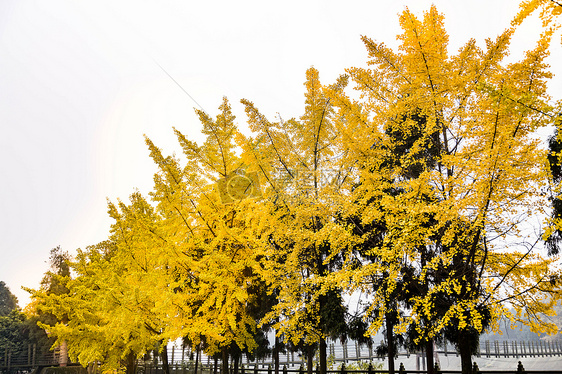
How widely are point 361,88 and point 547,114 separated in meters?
4.67

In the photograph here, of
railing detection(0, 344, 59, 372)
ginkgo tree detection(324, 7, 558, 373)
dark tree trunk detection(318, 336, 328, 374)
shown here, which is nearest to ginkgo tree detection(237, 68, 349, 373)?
dark tree trunk detection(318, 336, 328, 374)

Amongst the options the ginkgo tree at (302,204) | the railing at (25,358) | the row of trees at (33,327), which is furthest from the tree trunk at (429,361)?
the railing at (25,358)

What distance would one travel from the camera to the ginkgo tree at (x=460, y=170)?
667 centimetres

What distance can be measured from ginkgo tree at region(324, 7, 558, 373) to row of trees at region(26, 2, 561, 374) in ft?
0.13

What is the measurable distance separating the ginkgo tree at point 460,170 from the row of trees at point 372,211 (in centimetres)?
4

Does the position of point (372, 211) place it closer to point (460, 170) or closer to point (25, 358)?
point (460, 170)

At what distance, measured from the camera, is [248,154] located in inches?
438

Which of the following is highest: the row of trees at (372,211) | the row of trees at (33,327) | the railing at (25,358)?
the row of trees at (372,211)

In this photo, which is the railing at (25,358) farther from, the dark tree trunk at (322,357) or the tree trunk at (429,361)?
the tree trunk at (429,361)

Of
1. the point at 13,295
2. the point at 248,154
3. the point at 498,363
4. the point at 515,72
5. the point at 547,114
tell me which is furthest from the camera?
the point at 13,295

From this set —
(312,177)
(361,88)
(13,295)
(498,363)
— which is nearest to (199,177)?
(312,177)

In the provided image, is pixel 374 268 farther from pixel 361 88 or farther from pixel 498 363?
pixel 498 363

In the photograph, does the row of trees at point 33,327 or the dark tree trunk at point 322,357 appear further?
the row of trees at point 33,327

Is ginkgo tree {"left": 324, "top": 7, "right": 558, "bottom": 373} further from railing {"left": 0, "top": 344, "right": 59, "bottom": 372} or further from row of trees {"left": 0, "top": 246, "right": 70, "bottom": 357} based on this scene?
railing {"left": 0, "top": 344, "right": 59, "bottom": 372}
